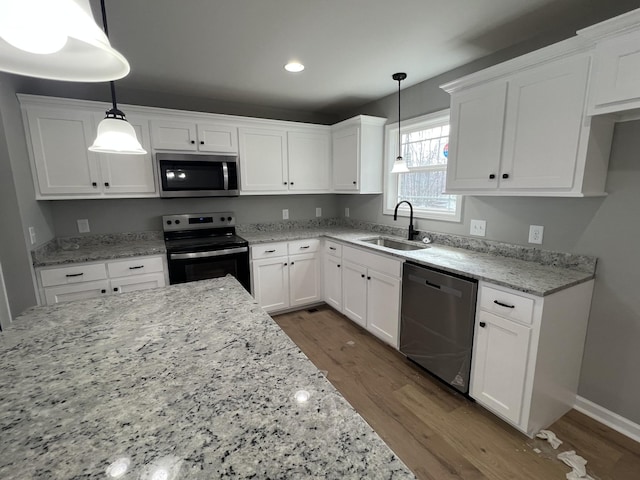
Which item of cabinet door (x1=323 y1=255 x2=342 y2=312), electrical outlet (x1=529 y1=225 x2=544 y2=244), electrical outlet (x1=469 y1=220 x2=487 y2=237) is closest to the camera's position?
electrical outlet (x1=529 y1=225 x2=544 y2=244)

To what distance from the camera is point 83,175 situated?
2656 mm

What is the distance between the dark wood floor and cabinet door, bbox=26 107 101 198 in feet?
8.59

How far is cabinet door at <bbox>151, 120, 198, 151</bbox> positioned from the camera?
9.40ft

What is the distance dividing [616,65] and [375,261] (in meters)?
1.87

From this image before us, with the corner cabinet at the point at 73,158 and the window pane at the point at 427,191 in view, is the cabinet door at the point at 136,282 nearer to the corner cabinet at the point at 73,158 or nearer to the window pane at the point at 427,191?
the corner cabinet at the point at 73,158

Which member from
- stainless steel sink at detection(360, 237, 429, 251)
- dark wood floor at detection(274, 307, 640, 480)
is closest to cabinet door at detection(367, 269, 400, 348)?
dark wood floor at detection(274, 307, 640, 480)

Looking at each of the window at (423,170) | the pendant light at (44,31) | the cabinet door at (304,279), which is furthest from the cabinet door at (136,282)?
the window at (423,170)

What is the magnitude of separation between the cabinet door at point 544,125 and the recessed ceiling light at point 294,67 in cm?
154

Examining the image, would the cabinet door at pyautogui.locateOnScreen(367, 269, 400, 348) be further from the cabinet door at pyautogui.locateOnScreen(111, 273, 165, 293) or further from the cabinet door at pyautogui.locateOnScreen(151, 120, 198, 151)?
the cabinet door at pyautogui.locateOnScreen(151, 120, 198, 151)

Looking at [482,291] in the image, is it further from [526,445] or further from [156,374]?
[156,374]

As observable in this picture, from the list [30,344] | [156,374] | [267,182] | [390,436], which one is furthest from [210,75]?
[390,436]

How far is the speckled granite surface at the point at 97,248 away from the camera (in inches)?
95.6

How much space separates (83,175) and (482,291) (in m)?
3.33

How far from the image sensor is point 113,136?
1.29 m
